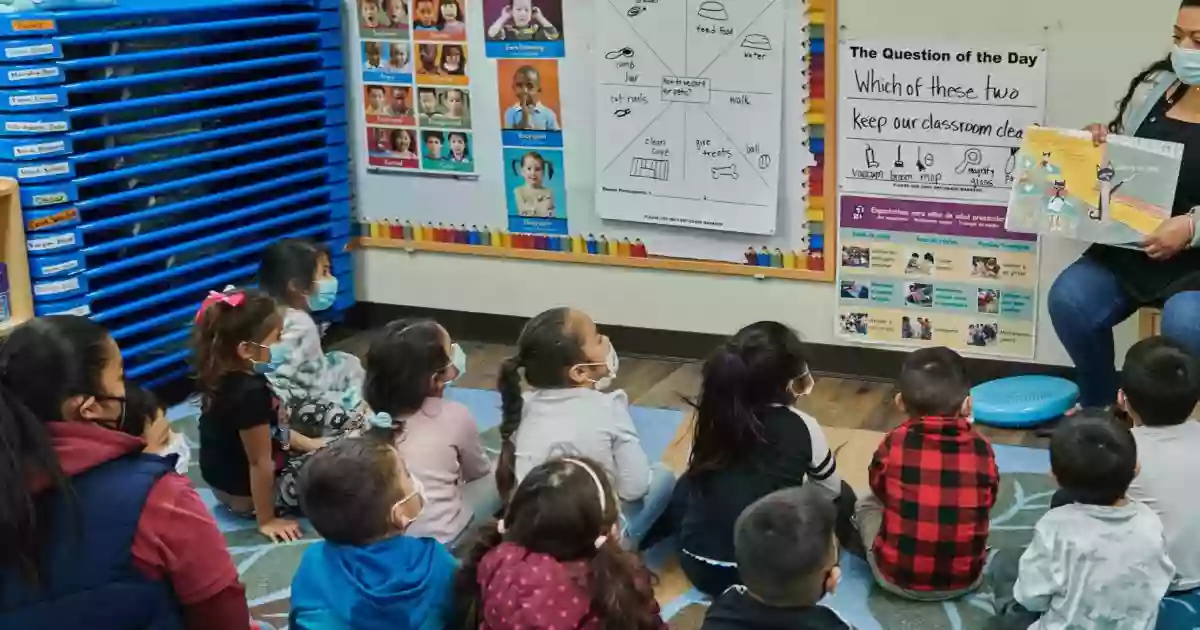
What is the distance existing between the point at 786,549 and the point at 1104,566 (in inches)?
28.0

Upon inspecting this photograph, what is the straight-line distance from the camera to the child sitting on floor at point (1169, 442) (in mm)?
2328

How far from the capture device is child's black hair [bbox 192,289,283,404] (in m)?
2.91

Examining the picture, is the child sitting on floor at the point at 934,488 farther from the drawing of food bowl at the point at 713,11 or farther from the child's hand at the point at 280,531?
the drawing of food bowl at the point at 713,11

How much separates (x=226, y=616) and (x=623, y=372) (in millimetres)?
2454

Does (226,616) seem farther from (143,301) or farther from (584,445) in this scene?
(143,301)

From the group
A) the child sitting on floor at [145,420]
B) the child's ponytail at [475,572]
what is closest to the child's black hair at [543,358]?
the child's ponytail at [475,572]

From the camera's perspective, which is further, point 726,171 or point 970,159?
point 726,171

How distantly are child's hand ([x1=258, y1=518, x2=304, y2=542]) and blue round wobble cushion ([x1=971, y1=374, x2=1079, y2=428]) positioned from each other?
74.4 inches

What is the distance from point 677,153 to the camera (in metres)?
4.09

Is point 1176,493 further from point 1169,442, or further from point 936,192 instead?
point 936,192

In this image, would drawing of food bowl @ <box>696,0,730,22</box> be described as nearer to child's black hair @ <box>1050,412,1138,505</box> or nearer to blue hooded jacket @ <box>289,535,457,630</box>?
child's black hair @ <box>1050,412,1138,505</box>

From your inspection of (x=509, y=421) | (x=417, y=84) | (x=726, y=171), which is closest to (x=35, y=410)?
(x=509, y=421)

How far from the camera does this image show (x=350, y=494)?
6.66 feet

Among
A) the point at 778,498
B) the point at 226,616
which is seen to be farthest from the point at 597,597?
the point at 226,616
